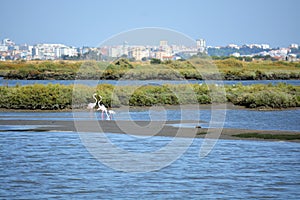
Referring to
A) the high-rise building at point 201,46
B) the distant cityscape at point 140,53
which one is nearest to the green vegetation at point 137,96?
the distant cityscape at point 140,53

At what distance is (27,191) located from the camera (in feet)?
49.3

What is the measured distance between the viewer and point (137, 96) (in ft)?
117

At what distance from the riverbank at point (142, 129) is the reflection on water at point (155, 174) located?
119 cm

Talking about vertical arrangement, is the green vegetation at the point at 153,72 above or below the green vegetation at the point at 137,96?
above

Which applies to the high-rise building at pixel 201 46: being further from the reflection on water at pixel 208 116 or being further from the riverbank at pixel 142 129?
the riverbank at pixel 142 129

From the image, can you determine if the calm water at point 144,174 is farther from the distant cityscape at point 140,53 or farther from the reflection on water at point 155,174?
the distant cityscape at point 140,53

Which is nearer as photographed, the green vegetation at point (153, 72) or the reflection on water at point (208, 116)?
the reflection on water at point (208, 116)

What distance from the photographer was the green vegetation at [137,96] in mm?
33250

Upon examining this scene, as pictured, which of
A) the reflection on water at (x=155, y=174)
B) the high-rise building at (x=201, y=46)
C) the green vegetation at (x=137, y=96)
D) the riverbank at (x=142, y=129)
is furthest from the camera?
the high-rise building at (x=201, y=46)

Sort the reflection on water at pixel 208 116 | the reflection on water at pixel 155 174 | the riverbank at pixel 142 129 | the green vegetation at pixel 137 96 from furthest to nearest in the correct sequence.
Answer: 1. the green vegetation at pixel 137 96
2. the reflection on water at pixel 208 116
3. the riverbank at pixel 142 129
4. the reflection on water at pixel 155 174

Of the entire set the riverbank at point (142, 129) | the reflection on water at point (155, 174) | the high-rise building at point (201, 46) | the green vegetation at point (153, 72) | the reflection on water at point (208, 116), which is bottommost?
the reflection on water at point (155, 174)

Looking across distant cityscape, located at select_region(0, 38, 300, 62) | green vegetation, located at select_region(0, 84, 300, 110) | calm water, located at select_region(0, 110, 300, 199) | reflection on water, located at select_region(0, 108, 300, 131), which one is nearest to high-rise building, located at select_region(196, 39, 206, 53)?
distant cityscape, located at select_region(0, 38, 300, 62)

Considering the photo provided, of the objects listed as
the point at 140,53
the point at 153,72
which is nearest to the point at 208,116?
the point at 153,72

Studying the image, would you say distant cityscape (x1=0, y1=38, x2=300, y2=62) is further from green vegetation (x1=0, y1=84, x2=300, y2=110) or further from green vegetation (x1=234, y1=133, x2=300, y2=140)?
green vegetation (x1=234, y1=133, x2=300, y2=140)
